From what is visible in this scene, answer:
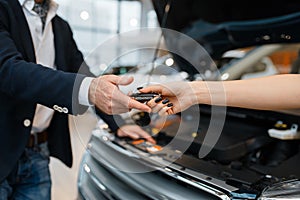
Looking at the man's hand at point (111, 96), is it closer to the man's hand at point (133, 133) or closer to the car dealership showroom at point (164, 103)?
the car dealership showroom at point (164, 103)

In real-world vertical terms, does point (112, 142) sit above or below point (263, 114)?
below

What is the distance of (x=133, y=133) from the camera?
4.63 feet

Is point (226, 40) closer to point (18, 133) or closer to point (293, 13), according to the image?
point (293, 13)

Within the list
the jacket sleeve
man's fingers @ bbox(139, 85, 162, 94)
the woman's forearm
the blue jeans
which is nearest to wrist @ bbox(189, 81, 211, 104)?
the woman's forearm

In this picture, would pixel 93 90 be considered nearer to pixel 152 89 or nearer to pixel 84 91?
pixel 84 91

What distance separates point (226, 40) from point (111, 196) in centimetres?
143

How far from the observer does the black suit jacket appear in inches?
35.4

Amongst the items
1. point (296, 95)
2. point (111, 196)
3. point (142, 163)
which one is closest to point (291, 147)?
point (296, 95)

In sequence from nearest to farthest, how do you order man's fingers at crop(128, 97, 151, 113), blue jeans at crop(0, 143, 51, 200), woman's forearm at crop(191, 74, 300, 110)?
man's fingers at crop(128, 97, 151, 113) < woman's forearm at crop(191, 74, 300, 110) < blue jeans at crop(0, 143, 51, 200)

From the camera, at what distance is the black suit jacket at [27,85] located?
2.95ft

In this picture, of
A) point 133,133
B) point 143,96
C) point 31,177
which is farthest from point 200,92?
point 31,177

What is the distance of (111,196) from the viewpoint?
118cm

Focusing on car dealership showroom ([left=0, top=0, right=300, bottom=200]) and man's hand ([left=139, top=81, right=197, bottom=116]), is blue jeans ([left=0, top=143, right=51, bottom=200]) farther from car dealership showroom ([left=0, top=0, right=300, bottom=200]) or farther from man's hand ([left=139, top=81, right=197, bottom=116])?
man's hand ([left=139, top=81, right=197, bottom=116])

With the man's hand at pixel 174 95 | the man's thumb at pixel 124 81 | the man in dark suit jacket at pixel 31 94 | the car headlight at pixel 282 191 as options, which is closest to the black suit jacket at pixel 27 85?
the man in dark suit jacket at pixel 31 94
